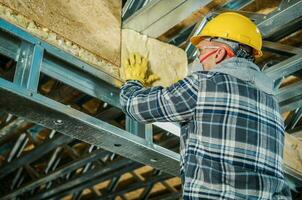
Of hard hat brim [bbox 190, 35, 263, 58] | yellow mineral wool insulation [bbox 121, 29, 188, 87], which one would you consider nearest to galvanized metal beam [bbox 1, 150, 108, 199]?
yellow mineral wool insulation [bbox 121, 29, 188, 87]

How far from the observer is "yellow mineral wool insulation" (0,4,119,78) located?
236 cm

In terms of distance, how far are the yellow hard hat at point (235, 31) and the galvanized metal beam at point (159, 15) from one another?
302 millimetres

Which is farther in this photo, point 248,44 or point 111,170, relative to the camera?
point 111,170

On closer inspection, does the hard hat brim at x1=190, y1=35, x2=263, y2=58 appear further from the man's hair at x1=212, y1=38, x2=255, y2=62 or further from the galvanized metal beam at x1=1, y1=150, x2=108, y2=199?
the galvanized metal beam at x1=1, y1=150, x2=108, y2=199

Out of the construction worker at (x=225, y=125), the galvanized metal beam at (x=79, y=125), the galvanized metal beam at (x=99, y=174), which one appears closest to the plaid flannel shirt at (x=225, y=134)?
the construction worker at (x=225, y=125)

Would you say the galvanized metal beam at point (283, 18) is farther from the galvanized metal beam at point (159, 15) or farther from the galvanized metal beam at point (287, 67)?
the galvanized metal beam at point (159, 15)

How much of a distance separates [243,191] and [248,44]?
968 millimetres

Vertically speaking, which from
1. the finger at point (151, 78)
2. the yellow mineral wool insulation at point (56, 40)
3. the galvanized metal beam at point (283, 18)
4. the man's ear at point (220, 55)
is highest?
the galvanized metal beam at point (283, 18)

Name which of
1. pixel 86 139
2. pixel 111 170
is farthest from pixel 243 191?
pixel 111 170

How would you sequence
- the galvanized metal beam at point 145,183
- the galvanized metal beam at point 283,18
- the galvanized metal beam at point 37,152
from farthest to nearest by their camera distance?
the galvanized metal beam at point 145,183 → the galvanized metal beam at point 37,152 → the galvanized metal beam at point 283,18

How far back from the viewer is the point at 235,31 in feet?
8.27

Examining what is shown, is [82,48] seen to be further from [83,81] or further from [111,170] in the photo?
[111,170]

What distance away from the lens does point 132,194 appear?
795cm

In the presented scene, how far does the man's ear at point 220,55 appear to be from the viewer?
2446mm
